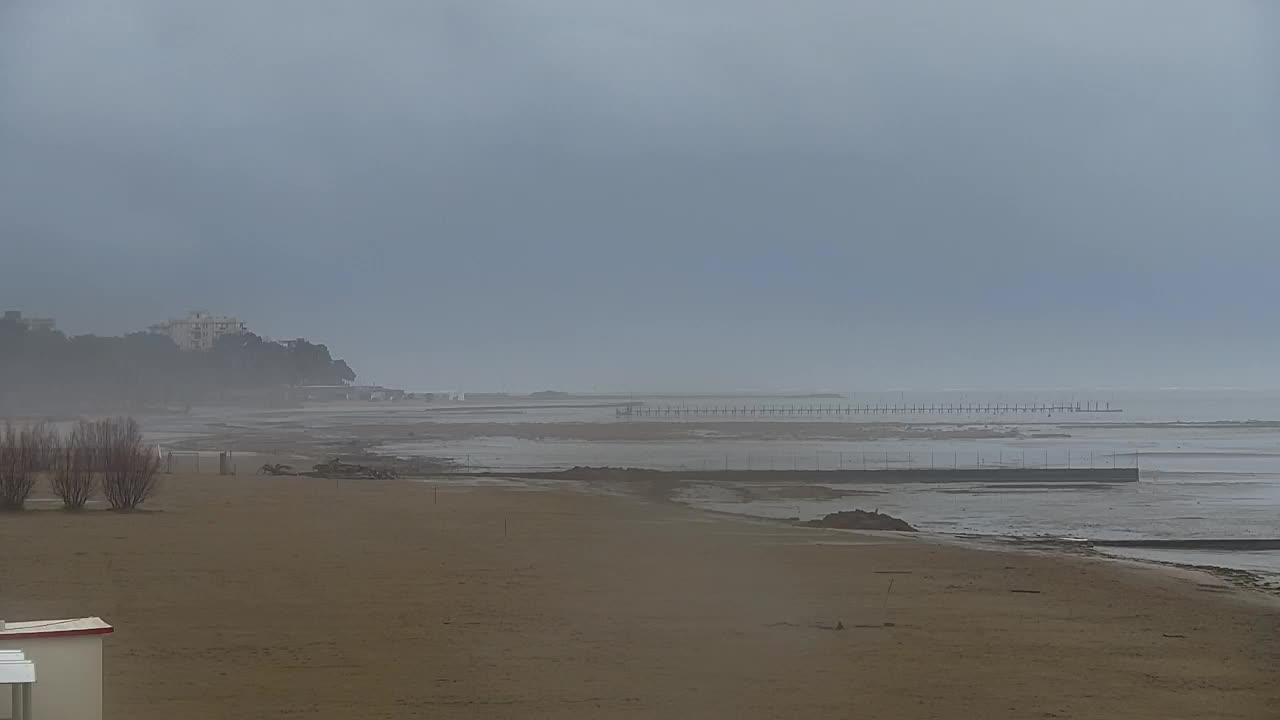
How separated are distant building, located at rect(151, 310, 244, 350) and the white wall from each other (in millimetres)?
58072

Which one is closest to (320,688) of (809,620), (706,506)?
(809,620)

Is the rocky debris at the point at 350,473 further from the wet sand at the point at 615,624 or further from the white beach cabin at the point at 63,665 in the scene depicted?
the white beach cabin at the point at 63,665

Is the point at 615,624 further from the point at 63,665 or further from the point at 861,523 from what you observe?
the point at 861,523

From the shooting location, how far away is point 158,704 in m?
7.56

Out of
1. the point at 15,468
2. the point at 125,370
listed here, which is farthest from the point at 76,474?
the point at 125,370

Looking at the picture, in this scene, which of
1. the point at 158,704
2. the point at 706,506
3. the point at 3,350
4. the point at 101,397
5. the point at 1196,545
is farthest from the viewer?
the point at 101,397

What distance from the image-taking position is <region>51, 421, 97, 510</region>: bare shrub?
749 inches

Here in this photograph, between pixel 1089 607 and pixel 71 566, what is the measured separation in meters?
10.3

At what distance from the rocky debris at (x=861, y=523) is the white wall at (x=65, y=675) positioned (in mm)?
18086

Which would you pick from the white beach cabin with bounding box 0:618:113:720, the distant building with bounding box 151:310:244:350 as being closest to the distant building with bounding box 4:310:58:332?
the white beach cabin with bounding box 0:618:113:720

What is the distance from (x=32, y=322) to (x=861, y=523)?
15258mm

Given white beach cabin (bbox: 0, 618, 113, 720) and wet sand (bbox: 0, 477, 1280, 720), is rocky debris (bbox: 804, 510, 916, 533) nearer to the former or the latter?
wet sand (bbox: 0, 477, 1280, 720)

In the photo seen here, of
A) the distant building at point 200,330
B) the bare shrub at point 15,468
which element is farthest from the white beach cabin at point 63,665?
the distant building at point 200,330

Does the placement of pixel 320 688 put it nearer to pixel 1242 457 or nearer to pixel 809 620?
pixel 809 620
